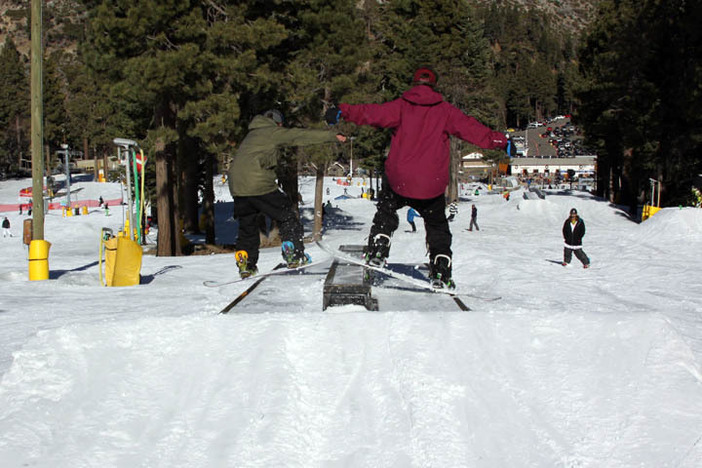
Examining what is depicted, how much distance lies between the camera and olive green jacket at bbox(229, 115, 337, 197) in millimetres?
6895

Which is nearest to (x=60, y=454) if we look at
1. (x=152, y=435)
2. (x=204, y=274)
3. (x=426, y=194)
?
(x=152, y=435)

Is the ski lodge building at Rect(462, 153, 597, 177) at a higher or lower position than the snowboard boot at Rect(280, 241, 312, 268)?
higher

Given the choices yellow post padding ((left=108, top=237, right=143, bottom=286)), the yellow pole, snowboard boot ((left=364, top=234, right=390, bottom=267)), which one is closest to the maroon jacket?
snowboard boot ((left=364, top=234, right=390, bottom=267))

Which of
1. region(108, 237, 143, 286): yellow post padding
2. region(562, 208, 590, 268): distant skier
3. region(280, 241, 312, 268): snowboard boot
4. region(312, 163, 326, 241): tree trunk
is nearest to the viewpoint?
region(280, 241, 312, 268): snowboard boot

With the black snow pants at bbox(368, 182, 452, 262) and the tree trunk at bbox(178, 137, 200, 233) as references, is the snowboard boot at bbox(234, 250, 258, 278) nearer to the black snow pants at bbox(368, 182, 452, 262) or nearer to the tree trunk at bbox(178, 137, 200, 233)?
the black snow pants at bbox(368, 182, 452, 262)

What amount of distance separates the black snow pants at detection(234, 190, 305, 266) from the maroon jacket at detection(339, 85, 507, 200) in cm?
170

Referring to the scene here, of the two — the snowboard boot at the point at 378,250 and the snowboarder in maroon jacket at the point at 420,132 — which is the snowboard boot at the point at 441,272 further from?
the snowboarder in maroon jacket at the point at 420,132

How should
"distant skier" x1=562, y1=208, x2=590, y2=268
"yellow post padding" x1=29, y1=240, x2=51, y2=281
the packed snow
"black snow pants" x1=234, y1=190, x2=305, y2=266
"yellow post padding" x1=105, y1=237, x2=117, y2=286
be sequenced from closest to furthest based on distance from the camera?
the packed snow
"black snow pants" x1=234, y1=190, x2=305, y2=266
"yellow post padding" x1=105, y1=237, x2=117, y2=286
"yellow post padding" x1=29, y1=240, x2=51, y2=281
"distant skier" x1=562, y1=208, x2=590, y2=268

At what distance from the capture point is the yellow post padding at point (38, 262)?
34.0ft

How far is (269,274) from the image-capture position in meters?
7.66

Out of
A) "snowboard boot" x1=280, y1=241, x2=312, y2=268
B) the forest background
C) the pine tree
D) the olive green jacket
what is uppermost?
the pine tree

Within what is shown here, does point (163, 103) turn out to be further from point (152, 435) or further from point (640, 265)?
point (152, 435)

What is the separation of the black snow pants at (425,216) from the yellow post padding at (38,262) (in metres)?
6.73

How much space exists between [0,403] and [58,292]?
17.9 feet
